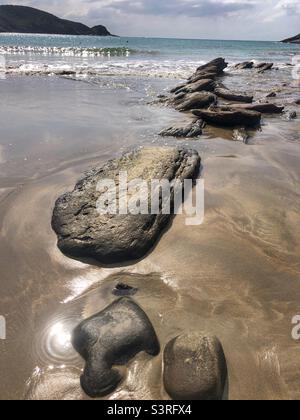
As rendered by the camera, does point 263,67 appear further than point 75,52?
No

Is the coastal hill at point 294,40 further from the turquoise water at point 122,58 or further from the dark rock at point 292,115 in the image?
the dark rock at point 292,115

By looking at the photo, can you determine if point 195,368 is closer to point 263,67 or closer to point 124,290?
point 124,290

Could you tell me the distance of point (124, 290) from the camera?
12.3ft

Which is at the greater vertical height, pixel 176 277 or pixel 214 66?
pixel 214 66

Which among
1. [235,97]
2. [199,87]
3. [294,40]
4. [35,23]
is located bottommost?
[235,97]

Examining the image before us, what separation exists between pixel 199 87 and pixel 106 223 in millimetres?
11950

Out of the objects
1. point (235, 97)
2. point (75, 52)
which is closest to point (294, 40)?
point (75, 52)

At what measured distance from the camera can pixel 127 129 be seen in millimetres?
9297

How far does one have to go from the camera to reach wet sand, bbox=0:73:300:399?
9.78 feet

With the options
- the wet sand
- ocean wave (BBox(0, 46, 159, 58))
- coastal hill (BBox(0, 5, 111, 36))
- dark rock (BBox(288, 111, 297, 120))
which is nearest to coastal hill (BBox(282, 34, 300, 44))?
coastal hill (BBox(0, 5, 111, 36))

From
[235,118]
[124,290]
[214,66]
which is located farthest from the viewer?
[214,66]

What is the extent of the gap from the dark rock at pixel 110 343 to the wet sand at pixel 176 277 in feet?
0.28

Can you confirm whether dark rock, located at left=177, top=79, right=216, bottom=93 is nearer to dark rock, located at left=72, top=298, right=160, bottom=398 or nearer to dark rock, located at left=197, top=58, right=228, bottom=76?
dark rock, located at left=197, top=58, right=228, bottom=76
